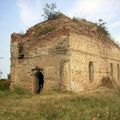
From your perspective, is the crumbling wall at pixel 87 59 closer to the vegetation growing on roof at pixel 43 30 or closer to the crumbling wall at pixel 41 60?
the crumbling wall at pixel 41 60

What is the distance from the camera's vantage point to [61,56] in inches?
767

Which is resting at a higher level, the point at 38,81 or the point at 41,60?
the point at 41,60

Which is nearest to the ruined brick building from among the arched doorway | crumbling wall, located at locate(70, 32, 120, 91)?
crumbling wall, located at locate(70, 32, 120, 91)

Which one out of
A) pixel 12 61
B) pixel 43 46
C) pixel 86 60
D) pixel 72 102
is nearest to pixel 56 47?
pixel 43 46

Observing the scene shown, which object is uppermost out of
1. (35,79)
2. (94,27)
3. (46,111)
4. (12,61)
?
(94,27)

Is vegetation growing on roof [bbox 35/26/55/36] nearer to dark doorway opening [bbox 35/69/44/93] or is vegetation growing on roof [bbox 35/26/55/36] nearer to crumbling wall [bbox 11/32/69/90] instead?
crumbling wall [bbox 11/32/69/90]

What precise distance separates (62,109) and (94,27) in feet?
44.4

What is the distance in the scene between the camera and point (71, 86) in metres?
19.0

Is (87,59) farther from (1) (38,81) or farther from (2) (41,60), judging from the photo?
(1) (38,81)

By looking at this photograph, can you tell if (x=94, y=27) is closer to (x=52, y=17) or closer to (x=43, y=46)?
(x=52, y=17)

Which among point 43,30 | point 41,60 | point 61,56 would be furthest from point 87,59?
point 43,30

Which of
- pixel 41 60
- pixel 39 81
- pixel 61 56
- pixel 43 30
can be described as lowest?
pixel 39 81

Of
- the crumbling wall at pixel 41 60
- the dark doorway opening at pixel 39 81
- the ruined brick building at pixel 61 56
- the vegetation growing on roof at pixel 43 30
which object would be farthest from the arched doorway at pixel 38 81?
the vegetation growing on roof at pixel 43 30

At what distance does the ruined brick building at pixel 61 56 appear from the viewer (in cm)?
1936
